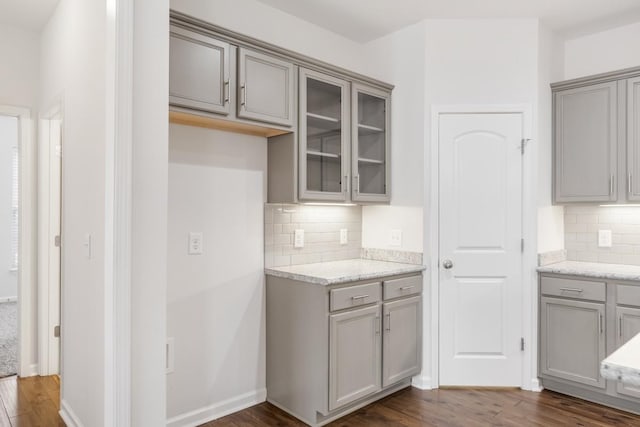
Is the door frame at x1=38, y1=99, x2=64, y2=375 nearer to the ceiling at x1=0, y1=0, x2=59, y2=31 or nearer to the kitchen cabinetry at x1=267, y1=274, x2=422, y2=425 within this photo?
the ceiling at x1=0, y1=0, x2=59, y2=31

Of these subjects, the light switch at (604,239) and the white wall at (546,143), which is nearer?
the white wall at (546,143)

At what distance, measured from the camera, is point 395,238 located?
345 cm

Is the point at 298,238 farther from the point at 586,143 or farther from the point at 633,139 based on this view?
the point at 633,139

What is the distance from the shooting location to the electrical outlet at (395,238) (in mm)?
3426

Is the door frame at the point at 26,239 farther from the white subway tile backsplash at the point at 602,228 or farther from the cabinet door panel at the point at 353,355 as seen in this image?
the white subway tile backsplash at the point at 602,228

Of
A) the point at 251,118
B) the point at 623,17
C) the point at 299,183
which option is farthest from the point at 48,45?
the point at 623,17

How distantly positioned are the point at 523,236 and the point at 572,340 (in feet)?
2.60

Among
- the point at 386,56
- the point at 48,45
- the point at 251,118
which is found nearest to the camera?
the point at 251,118

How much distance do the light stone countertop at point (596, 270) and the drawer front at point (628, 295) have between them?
64 millimetres

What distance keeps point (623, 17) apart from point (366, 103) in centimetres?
201

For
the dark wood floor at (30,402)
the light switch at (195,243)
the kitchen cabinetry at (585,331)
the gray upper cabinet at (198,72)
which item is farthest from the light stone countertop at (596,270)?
the dark wood floor at (30,402)

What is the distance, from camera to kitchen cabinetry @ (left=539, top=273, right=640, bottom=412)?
284 centimetres

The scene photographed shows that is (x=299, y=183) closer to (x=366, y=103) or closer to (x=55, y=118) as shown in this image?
(x=366, y=103)

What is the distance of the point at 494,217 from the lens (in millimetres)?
3221
